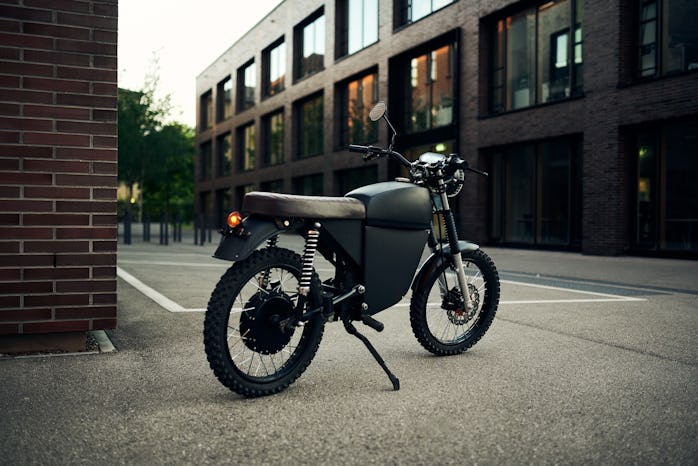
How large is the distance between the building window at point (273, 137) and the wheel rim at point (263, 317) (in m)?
29.0

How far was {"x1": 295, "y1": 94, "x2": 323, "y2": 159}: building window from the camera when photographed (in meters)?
28.5

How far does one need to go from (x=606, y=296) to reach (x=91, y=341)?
567cm

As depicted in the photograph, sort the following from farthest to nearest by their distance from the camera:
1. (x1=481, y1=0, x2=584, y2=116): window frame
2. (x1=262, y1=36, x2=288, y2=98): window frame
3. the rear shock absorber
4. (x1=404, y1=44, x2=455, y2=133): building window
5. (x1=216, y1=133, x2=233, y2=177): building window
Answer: (x1=216, y1=133, x2=233, y2=177): building window → (x1=262, y1=36, x2=288, y2=98): window frame → (x1=404, y1=44, x2=455, y2=133): building window → (x1=481, y1=0, x2=584, y2=116): window frame → the rear shock absorber

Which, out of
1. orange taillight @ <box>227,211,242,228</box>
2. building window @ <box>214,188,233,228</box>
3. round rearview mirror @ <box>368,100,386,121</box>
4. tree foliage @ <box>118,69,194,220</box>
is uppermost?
tree foliage @ <box>118,69,194,220</box>

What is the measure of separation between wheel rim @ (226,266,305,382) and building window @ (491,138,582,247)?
13.9 m

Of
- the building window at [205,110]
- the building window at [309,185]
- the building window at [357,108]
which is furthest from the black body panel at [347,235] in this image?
the building window at [205,110]

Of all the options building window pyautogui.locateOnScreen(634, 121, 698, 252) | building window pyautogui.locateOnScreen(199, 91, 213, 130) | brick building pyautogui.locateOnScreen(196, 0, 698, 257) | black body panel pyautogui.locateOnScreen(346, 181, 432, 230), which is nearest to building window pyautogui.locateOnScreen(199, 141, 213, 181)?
building window pyautogui.locateOnScreen(199, 91, 213, 130)

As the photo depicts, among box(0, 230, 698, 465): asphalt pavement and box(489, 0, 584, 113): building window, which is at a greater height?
box(489, 0, 584, 113): building window

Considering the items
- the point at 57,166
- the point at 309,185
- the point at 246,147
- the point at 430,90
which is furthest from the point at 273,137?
the point at 57,166

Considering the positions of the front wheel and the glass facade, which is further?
the glass facade

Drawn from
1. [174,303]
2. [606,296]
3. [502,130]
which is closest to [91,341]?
[174,303]

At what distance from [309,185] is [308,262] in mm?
26565

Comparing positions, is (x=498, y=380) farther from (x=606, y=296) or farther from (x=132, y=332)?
(x=606, y=296)

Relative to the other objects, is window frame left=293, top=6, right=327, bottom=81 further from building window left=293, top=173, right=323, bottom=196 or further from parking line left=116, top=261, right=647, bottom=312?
parking line left=116, top=261, right=647, bottom=312
